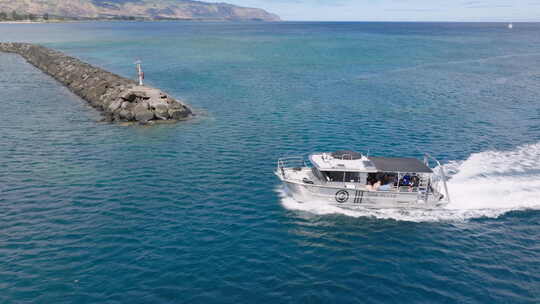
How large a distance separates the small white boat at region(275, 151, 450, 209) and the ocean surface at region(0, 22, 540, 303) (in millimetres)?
1104

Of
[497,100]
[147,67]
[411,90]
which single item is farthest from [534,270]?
[147,67]

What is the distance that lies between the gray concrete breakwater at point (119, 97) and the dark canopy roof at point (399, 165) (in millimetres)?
35903

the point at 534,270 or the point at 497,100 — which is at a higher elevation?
the point at 497,100

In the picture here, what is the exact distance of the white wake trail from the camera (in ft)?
110

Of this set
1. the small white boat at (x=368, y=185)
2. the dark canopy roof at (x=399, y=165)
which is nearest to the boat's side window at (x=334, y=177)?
the small white boat at (x=368, y=185)

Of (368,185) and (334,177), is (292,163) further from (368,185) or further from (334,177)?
(368,185)

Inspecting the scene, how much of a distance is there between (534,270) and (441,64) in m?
106

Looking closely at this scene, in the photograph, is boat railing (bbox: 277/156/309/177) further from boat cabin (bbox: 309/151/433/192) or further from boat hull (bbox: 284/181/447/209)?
boat hull (bbox: 284/181/447/209)

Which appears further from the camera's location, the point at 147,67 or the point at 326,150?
the point at 147,67

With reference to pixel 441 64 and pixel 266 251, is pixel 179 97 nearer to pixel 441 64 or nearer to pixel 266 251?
pixel 266 251

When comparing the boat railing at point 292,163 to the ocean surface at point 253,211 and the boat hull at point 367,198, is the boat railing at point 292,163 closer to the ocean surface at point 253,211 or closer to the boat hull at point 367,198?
the ocean surface at point 253,211

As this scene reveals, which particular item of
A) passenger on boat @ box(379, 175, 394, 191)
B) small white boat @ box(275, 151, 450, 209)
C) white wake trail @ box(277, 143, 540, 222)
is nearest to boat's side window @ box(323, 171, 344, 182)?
small white boat @ box(275, 151, 450, 209)

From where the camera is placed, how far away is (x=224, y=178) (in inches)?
1576

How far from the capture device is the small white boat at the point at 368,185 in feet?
112
